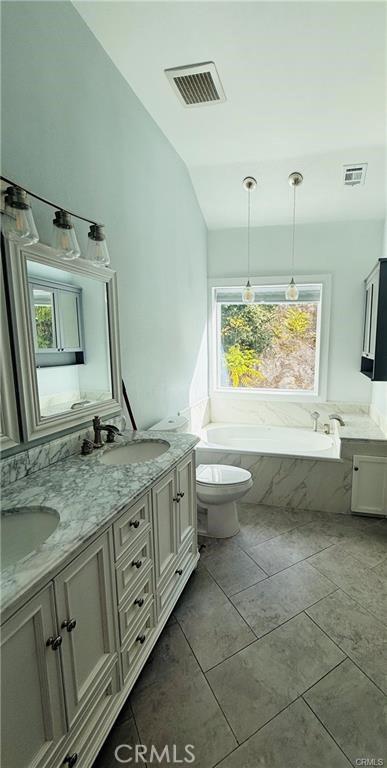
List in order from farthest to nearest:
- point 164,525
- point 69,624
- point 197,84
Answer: point 197,84
point 164,525
point 69,624

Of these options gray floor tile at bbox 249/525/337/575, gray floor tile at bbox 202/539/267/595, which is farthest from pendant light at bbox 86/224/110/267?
gray floor tile at bbox 249/525/337/575

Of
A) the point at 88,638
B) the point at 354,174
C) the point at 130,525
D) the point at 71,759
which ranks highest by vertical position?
the point at 354,174

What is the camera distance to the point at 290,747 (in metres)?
1.28

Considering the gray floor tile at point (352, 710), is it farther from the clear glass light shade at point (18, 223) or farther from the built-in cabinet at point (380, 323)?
the clear glass light shade at point (18, 223)

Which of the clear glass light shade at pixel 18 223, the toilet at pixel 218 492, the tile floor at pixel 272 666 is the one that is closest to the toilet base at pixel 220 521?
the toilet at pixel 218 492

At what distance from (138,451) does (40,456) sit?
58 centimetres

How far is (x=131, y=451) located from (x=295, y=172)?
2823mm

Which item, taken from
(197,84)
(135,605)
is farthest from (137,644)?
(197,84)

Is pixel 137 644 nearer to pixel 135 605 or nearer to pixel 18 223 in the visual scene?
pixel 135 605

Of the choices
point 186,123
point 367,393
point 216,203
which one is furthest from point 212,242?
point 367,393

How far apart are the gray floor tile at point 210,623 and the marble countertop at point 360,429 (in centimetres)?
159

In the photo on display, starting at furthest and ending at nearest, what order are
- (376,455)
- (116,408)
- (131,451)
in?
(376,455) → (116,408) → (131,451)

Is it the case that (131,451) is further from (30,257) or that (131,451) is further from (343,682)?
(343,682)

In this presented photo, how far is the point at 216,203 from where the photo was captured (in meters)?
3.64
